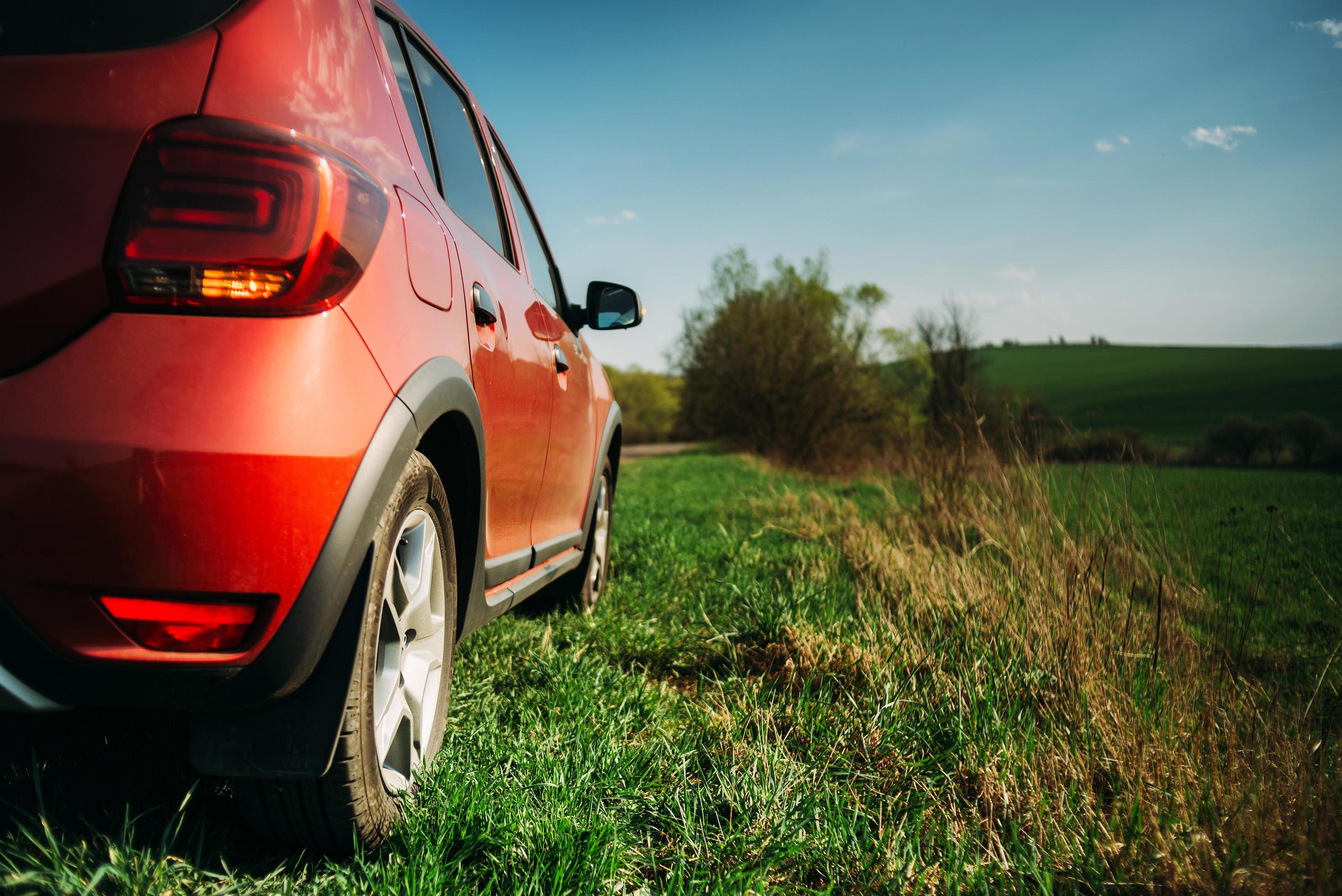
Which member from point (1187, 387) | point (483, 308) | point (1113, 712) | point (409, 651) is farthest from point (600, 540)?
point (1187, 387)

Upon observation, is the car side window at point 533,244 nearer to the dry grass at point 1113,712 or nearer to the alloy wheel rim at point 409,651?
the alloy wheel rim at point 409,651

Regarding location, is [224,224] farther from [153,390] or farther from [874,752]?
[874,752]

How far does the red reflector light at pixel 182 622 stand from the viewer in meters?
1.14

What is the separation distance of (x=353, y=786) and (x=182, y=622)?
1.44 feet

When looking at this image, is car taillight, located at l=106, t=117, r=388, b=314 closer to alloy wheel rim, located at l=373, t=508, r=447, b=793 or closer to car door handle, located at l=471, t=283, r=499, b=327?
alloy wheel rim, located at l=373, t=508, r=447, b=793

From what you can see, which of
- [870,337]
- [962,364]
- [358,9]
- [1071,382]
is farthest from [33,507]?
[1071,382]

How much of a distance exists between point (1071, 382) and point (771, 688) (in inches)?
1757

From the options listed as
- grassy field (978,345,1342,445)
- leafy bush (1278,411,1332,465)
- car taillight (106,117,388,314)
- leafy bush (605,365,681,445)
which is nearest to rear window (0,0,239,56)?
car taillight (106,117,388,314)

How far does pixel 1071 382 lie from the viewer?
4144 centimetres

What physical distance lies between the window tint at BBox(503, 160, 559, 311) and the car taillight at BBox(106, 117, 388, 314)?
1.65 meters

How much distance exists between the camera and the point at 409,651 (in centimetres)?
172

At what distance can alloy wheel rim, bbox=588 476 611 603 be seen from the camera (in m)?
3.80

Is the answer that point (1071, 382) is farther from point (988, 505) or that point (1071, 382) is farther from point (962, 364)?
point (988, 505)

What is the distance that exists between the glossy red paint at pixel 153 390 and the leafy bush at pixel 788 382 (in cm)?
2698
